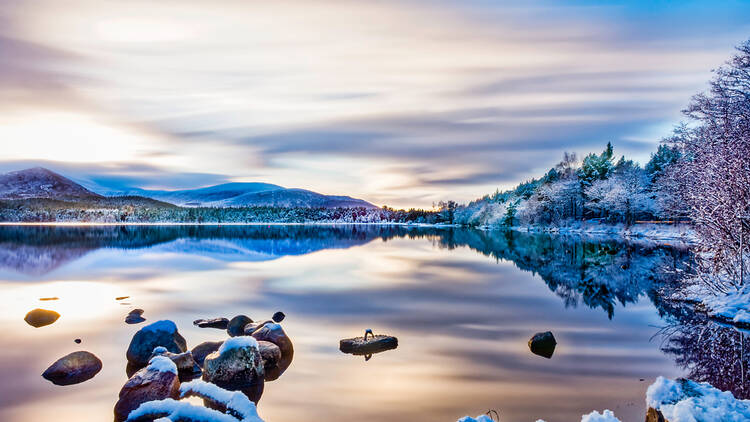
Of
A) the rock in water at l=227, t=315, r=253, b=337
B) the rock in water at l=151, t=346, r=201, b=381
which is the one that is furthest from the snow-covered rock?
the rock in water at l=227, t=315, r=253, b=337

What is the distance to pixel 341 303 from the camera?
2594cm

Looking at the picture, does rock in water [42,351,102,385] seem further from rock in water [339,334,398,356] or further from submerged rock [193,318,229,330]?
rock in water [339,334,398,356]

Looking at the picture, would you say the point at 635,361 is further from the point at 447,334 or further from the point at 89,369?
the point at 89,369

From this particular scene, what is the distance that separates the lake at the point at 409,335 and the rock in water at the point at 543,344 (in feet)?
0.94

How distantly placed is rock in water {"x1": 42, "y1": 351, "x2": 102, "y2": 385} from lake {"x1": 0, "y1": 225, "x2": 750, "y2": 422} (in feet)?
0.87

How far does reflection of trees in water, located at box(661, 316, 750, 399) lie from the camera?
38.1ft

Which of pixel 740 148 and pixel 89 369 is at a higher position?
pixel 740 148

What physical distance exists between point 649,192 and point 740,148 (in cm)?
7947

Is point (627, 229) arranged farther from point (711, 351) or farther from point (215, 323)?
point (215, 323)

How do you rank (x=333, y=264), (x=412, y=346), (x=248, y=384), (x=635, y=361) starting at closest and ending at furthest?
1. (x=248, y=384)
2. (x=635, y=361)
3. (x=412, y=346)
4. (x=333, y=264)

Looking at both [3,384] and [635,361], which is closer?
[3,384]

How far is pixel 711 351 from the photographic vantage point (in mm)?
14305

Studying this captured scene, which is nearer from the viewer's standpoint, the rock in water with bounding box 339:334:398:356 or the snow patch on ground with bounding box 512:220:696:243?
the rock in water with bounding box 339:334:398:356

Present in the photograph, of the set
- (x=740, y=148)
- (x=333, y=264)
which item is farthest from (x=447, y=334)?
(x=333, y=264)
